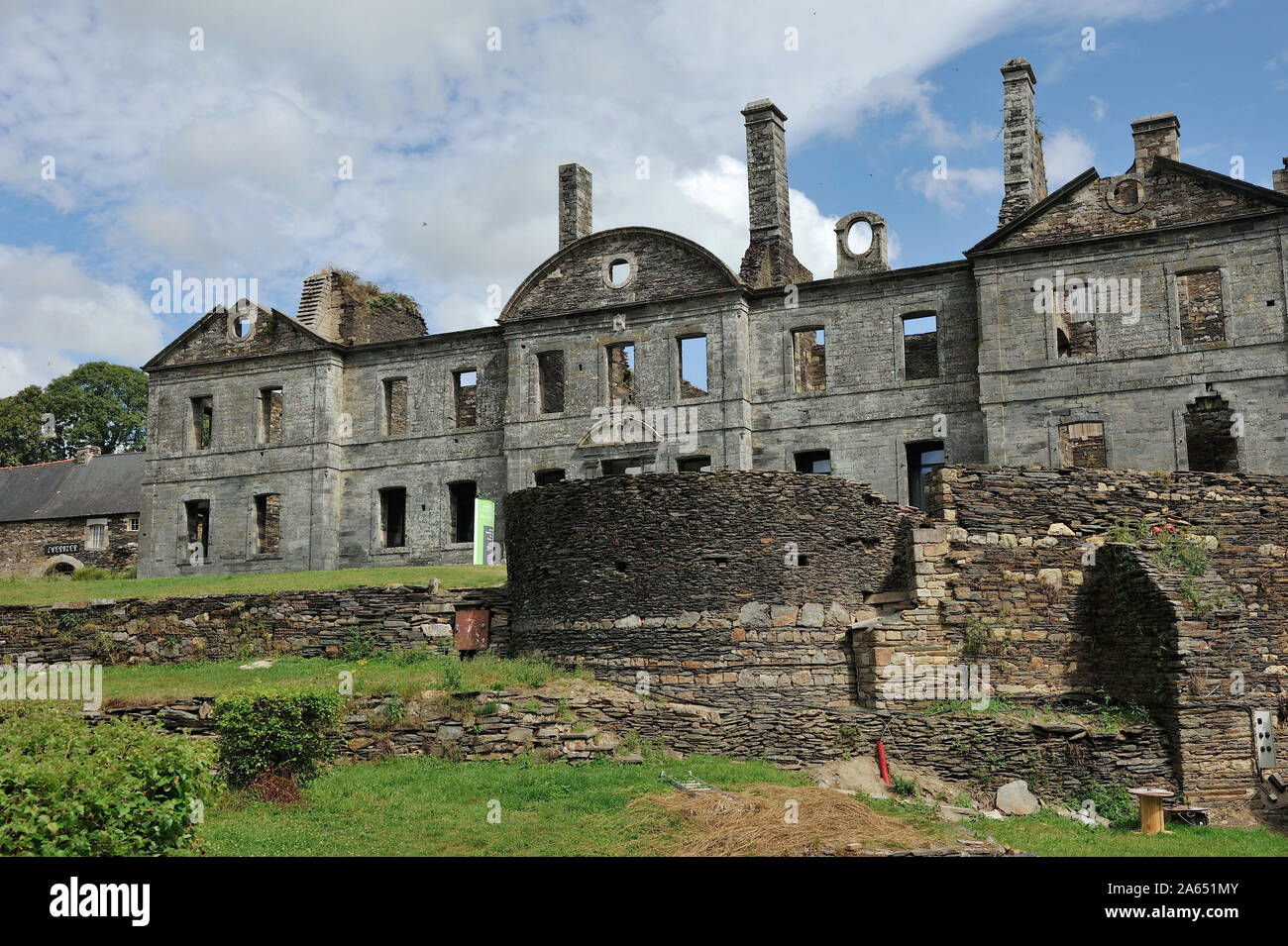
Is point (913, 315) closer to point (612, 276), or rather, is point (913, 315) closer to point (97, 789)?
point (612, 276)

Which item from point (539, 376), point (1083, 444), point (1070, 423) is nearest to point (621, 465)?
point (539, 376)

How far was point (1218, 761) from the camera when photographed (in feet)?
53.9

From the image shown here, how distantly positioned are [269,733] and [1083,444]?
23864 millimetres

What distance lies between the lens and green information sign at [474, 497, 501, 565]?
33.8 meters

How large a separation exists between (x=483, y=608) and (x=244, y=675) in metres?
4.07

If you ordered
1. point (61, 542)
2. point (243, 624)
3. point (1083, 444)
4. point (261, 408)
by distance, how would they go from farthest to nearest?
point (61, 542), point (261, 408), point (1083, 444), point (243, 624)

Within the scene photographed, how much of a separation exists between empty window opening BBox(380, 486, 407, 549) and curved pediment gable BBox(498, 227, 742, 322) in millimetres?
6532

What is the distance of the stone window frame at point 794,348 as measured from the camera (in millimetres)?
33844

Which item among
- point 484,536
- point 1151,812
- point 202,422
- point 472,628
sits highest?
point 202,422

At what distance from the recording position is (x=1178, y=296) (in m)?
30.7

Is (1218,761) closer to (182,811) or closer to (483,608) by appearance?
(483,608)

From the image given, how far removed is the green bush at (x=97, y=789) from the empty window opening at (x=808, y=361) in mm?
25805

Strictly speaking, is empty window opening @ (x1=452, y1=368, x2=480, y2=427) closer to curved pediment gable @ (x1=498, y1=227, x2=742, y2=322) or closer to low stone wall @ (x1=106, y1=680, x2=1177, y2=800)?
curved pediment gable @ (x1=498, y1=227, x2=742, y2=322)

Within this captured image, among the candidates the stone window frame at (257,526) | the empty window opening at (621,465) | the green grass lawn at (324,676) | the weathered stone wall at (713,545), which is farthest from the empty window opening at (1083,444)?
the stone window frame at (257,526)
